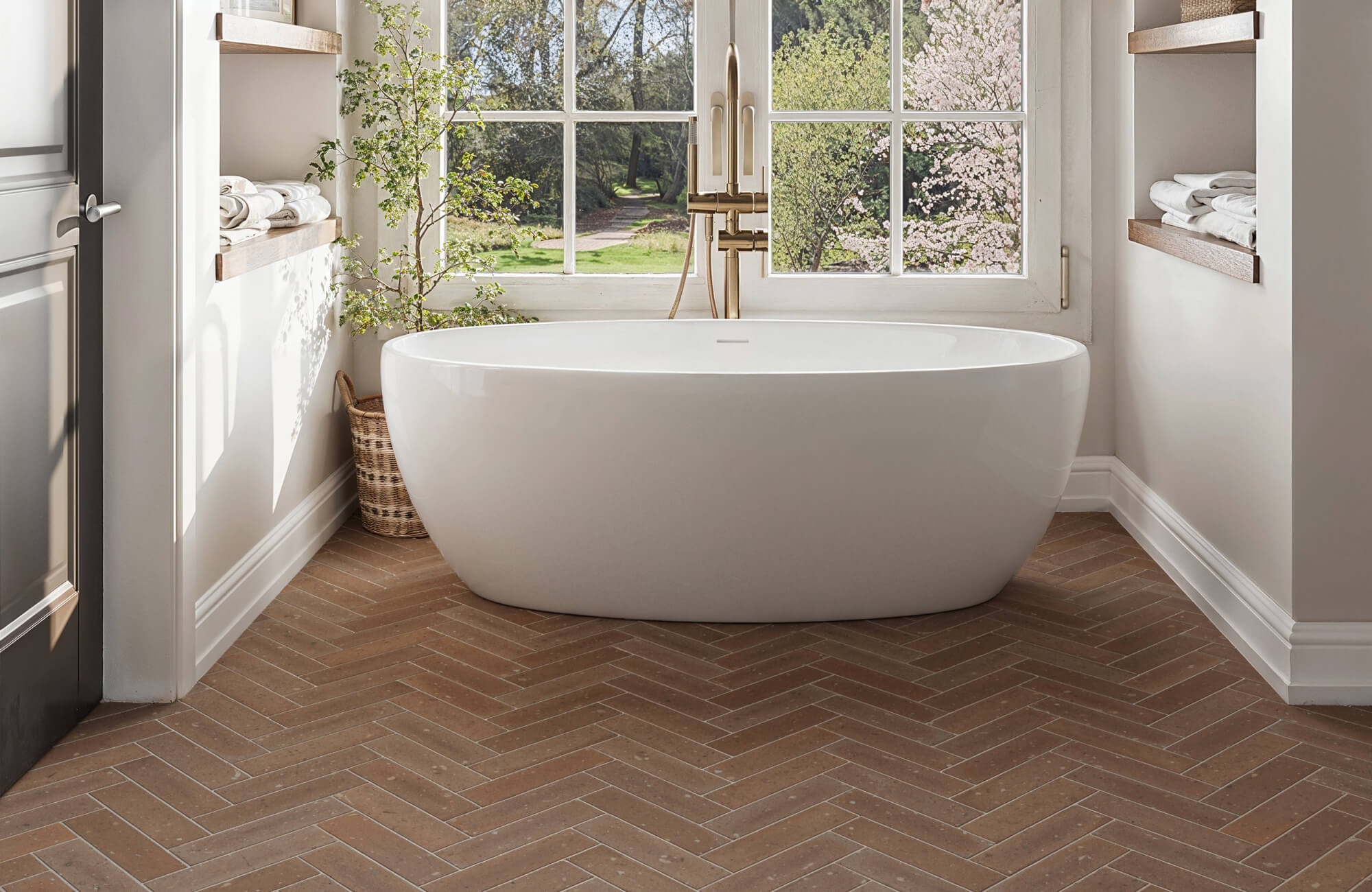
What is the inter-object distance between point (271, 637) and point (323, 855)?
101cm

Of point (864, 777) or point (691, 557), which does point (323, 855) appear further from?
point (691, 557)

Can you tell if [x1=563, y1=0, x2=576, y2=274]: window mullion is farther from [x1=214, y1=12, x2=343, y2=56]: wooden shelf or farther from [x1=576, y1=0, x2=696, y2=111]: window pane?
[x1=214, y1=12, x2=343, y2=56]: wooden shelf

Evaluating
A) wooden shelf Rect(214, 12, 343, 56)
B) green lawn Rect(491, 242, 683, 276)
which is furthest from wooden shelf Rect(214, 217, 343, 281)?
green lawn Rect(491, 242, 683, 276)

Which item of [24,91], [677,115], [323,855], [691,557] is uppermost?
[677,115]

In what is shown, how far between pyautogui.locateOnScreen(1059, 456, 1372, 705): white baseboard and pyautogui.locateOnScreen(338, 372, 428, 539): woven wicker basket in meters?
1.91

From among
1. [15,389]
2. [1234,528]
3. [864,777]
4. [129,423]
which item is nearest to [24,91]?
[15,389]

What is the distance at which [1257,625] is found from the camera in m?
2.63

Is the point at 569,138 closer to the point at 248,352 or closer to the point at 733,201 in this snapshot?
the point at 733,201

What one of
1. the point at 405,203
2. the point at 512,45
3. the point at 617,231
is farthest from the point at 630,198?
the point at 405,203

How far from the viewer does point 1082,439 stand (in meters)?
3.89

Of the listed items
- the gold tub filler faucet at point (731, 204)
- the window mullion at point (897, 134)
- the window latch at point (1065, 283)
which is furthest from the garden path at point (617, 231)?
the window latch at point (1065, 283)

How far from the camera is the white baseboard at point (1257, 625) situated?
2443mm

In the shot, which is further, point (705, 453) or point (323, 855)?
point (705, 453)

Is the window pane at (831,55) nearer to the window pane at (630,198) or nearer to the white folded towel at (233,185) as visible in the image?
the window pane at (630,198)
